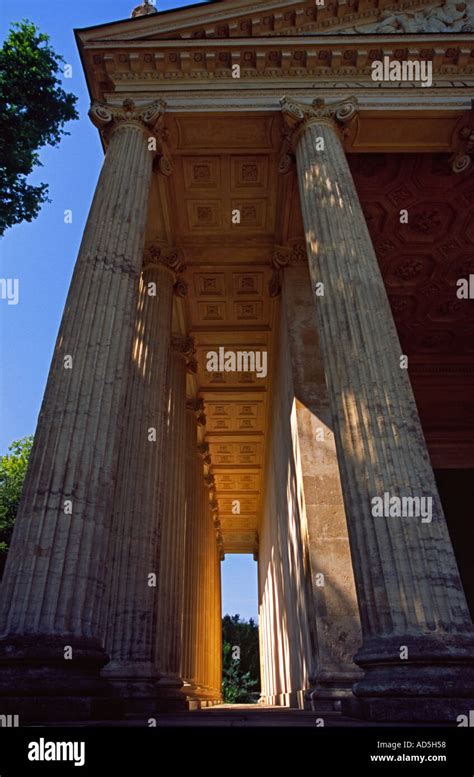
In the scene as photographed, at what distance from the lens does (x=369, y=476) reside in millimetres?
6234

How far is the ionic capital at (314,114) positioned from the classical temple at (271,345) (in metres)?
0.04

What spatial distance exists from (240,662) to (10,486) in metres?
45.5

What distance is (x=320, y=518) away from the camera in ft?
31.3

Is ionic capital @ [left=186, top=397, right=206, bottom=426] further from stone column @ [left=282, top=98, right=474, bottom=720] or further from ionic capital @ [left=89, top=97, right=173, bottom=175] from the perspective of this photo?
stone column @ [left=282, top=98, right=474, bottom=720]

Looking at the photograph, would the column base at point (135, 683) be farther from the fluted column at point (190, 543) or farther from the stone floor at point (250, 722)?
the fluted column at point (190, 543)

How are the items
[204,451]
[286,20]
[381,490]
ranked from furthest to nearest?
[204,451]
[286,20]
[381,490]

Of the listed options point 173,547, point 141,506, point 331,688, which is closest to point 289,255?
point 141,506

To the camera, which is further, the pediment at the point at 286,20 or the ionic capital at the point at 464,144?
the pediment at the point at 286,20

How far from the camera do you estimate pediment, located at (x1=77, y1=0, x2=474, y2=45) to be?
422 inches

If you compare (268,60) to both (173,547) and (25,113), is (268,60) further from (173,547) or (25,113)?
(173,547)

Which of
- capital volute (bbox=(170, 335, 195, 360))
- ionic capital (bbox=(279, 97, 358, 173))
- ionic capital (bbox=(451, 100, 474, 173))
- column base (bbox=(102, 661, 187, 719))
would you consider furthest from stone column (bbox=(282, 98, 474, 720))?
capital volute (bbox=(170, 335, 195, 360))

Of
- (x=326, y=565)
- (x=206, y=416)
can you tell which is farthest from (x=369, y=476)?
(x=206, y=416)

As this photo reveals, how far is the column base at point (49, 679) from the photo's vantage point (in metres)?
4.82

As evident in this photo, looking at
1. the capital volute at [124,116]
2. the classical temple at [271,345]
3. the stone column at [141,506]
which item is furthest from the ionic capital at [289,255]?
the capital volute at [124,116]
